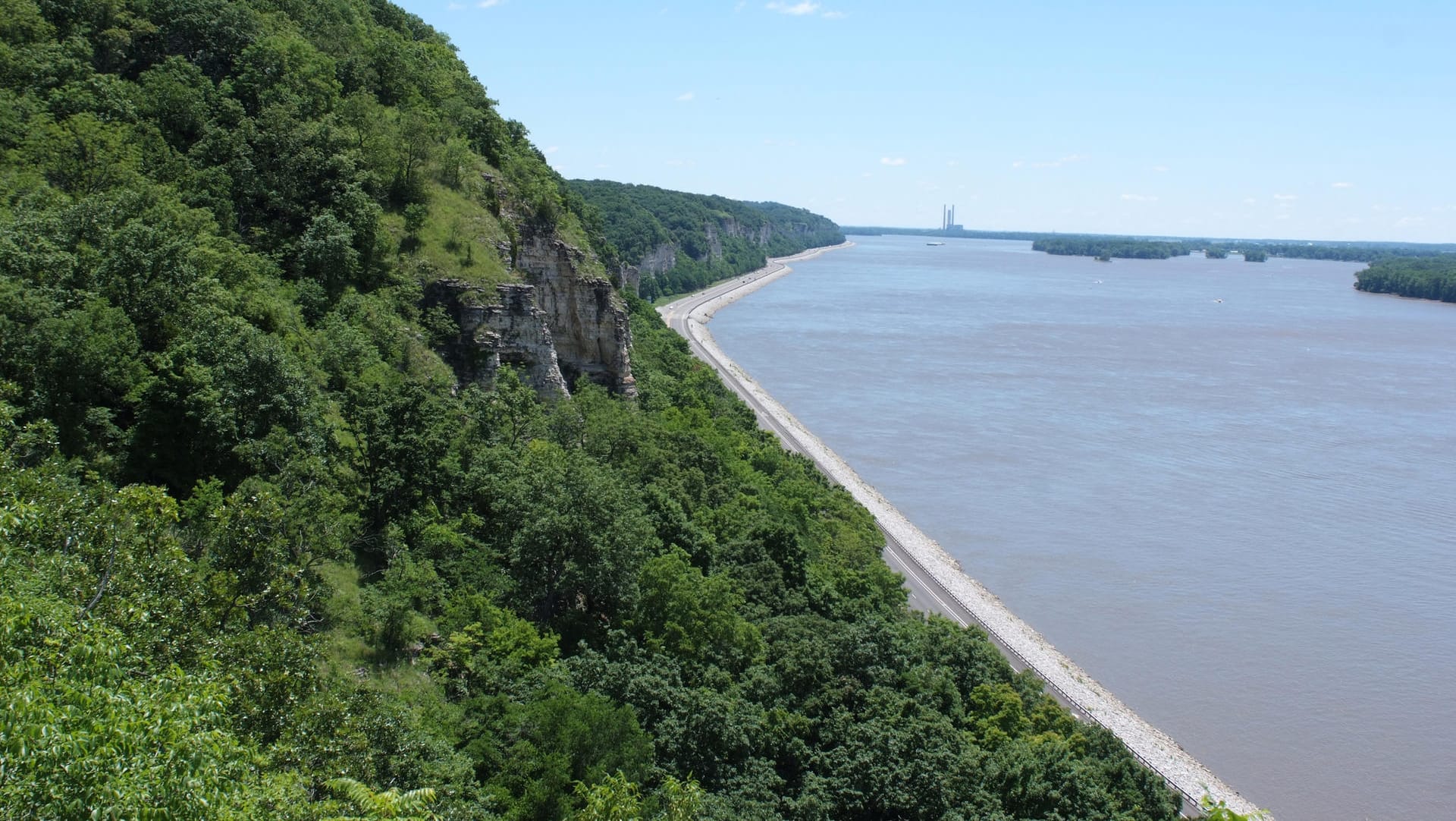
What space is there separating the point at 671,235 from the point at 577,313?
114264 mm

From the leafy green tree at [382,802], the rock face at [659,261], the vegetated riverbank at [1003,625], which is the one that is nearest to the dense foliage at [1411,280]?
the rock face at [659,261]

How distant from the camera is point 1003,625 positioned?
1335 inches

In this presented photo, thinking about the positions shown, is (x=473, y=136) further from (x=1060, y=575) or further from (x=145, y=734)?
(x=145, y=734)

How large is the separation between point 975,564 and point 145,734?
35169 mm

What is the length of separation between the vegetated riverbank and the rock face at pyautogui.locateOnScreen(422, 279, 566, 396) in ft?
50.6

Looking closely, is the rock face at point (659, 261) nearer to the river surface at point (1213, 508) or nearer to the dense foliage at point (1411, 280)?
the river surface at point (1213, 508)

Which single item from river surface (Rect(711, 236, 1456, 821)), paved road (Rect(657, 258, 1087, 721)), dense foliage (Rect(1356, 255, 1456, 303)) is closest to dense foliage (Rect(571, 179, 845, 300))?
paved road (Rect(657, 258, 1087, 721))

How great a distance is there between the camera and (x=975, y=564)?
1580 inches

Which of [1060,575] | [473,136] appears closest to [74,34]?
[473,136]

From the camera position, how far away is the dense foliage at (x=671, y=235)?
436ft

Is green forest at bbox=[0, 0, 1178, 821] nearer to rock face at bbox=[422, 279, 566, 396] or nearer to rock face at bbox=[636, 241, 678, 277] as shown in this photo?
rock face at bbox=[422, 279, 566, 396]

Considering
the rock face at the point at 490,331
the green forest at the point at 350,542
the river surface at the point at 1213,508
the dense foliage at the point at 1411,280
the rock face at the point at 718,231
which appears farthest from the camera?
the rock face at the point at 718,231

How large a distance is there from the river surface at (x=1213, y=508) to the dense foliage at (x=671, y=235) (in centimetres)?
3881

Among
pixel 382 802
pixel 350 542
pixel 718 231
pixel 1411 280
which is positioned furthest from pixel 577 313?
pixel 1411 280
